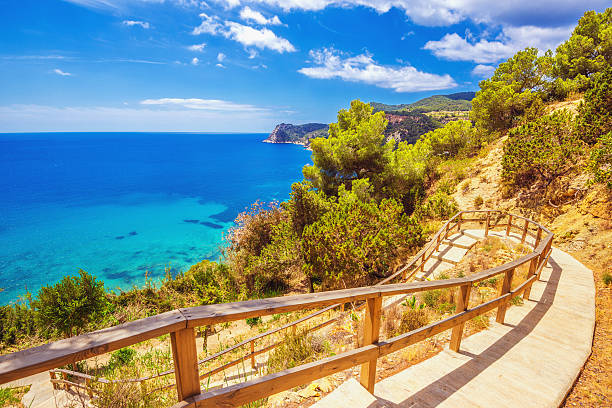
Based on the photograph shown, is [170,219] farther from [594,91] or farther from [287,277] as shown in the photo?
[594,91]

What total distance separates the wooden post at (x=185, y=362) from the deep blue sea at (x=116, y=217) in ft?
87.8

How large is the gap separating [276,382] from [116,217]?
59730 millimetres

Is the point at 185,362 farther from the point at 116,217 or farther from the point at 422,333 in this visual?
the point at 116,217

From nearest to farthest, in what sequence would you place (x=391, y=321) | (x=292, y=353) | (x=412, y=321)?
1. (x=292, y=353)
2. (x=412, y=321)
3. (x=391, y=321)

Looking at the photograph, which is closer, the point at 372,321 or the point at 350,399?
the point at 372,321

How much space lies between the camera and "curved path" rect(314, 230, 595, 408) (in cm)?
274

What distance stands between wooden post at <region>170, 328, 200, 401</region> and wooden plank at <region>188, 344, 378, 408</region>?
6 centimetres

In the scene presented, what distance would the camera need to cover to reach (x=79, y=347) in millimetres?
1206

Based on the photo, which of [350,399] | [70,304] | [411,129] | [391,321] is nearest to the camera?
[350,399]

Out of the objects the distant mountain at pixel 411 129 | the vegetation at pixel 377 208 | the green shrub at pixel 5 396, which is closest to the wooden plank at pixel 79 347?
the green shrub at pixel 5 396

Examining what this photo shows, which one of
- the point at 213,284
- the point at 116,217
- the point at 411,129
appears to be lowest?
the point at 116,217

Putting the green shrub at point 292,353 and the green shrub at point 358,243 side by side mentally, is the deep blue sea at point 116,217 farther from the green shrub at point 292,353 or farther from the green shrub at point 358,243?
the green shrub at point 292,353

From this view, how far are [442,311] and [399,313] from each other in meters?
1.00

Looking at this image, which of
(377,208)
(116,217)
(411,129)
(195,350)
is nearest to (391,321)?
(195,350)
